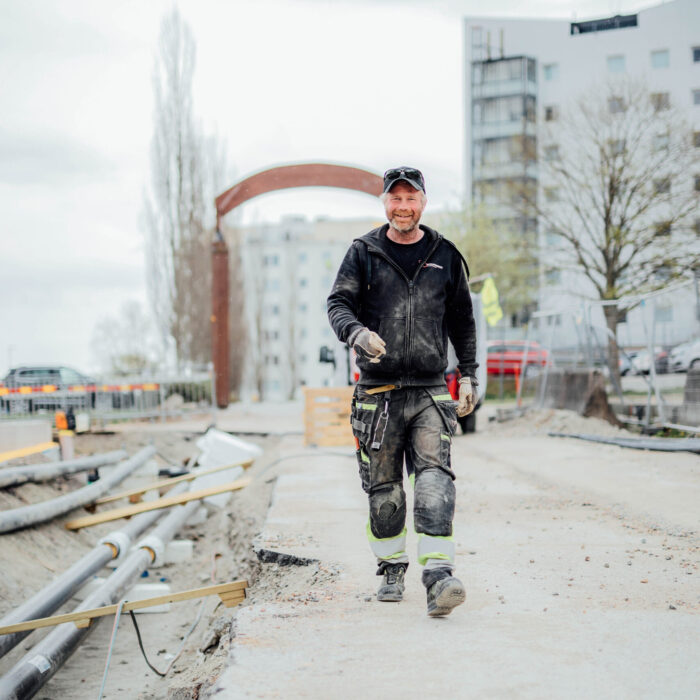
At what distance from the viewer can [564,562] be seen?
5.24 m

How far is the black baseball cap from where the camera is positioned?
4289 mm

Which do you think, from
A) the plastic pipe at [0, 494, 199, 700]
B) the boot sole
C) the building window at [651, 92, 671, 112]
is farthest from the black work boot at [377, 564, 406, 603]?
the building window at [651, 92, 671, 112]

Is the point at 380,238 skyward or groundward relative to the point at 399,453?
skyward

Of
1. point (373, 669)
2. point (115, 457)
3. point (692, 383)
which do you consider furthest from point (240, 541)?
point (692, 383)

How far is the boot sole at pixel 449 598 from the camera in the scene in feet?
12.5

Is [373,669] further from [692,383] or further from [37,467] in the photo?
[692,383]

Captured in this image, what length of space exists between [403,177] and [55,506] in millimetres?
6800

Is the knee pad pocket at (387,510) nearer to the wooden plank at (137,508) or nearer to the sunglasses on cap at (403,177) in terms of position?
the sunglasses on cap at (403,177)

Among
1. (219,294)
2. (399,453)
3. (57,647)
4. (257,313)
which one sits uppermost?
(257,313)

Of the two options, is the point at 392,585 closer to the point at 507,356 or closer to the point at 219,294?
the point at 219,294

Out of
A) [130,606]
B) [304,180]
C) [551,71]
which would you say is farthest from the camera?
[551,71]

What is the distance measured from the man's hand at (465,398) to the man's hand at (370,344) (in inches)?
21.2

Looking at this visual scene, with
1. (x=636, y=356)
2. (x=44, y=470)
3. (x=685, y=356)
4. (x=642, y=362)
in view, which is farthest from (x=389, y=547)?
(x=636, y=356)

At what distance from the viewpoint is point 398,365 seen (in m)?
4.25
